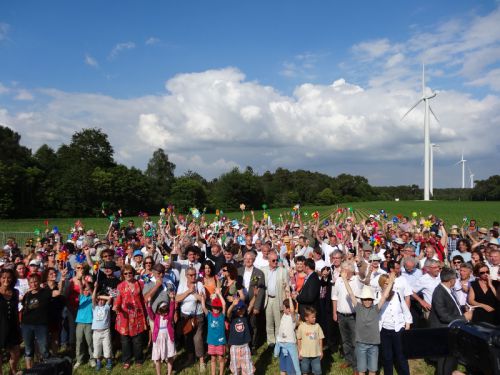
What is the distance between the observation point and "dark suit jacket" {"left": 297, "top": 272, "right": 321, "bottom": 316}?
23.2 feet

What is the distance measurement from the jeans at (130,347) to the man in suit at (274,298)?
98.5 inches

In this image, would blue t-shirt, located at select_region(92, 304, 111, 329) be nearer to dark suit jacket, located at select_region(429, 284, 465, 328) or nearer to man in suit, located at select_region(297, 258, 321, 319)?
man in suit, located at select_region(297, 258, 321, 319)

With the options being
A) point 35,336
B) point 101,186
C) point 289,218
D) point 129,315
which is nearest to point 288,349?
point 129,315

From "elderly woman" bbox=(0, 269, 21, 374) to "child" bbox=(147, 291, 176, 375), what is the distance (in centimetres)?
233

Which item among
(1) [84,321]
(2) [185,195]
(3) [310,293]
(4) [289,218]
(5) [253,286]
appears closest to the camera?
(3) [310,293]

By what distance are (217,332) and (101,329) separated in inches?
89.7

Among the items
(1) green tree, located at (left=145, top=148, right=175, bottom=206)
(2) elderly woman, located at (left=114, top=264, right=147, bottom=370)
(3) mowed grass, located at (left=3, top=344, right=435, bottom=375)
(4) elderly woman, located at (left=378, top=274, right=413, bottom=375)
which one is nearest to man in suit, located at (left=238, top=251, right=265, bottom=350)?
(3) mowed grass, located at (left=3, top=344, right=435, bottom=375)

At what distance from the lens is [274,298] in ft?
25.4

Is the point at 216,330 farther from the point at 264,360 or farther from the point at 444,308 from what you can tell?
the point at 444,308

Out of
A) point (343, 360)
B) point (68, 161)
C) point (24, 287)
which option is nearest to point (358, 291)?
point (343, 360)

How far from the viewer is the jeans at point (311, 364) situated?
6281 millimetres

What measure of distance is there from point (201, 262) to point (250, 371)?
2.71m

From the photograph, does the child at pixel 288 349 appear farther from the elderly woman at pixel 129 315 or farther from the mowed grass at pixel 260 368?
the elderly woman at pixel 129 315

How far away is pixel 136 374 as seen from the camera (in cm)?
694
